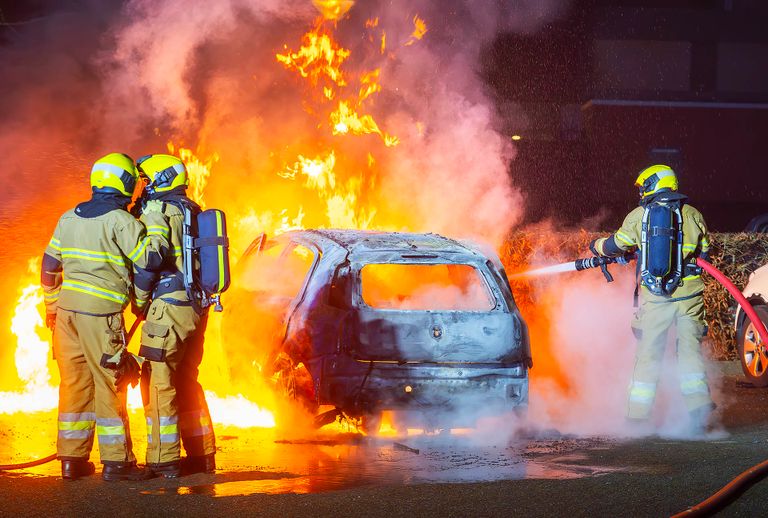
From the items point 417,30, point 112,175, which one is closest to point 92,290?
point 112,175

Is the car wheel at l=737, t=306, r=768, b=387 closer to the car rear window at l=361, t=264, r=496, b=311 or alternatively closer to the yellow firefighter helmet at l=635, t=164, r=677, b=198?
the yellow firefighter helmet at l=635, t=164, r=677, b=198

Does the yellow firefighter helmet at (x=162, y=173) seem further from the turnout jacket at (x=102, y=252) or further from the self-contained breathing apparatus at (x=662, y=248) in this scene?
the self-contained breathing apparatus at (x=662, y=248)

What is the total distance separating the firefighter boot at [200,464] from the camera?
6078 mm

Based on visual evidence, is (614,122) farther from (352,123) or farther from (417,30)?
(352,123)

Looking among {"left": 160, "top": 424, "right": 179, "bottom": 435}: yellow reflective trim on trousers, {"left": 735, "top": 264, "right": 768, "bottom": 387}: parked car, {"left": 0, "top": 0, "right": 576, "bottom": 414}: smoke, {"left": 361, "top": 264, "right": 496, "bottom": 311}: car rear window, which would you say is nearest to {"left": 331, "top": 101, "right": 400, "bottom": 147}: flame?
{"left": 0, "top": 0, "right": 576, "bottom": 414}: smoke

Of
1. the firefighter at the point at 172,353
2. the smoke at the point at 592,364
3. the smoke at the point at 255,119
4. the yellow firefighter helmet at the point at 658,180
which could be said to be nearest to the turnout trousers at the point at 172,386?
the firefighter at the point at 172,353

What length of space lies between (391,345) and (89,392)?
6.48ft

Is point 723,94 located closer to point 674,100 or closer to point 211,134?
point 674,100

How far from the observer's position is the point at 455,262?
23.6 feet

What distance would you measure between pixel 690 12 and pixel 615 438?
22.2 metres

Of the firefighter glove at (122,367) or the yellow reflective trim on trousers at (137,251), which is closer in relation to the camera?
the firefighter glove at (122,367)

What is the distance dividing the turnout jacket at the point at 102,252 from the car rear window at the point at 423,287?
2.13m

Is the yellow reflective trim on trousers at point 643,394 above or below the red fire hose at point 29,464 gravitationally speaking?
above

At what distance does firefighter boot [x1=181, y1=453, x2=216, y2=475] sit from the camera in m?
6.08
